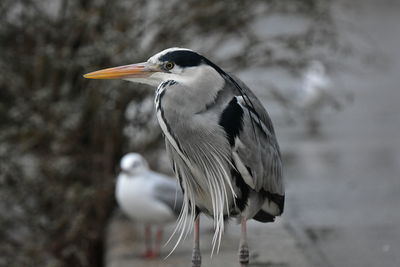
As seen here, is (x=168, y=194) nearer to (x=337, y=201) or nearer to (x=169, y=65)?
(x=337, y=201)

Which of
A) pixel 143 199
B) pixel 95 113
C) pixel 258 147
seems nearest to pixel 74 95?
pixel 95 113

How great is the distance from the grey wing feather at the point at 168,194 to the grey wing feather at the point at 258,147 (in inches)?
67.4

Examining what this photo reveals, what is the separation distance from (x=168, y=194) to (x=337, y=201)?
2252 mm

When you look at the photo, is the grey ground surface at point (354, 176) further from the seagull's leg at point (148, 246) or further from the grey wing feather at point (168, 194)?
the seagull's leg at point (148, 246)

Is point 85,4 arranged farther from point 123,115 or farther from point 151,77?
point 151,77

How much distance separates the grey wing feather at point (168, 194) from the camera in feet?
21.1

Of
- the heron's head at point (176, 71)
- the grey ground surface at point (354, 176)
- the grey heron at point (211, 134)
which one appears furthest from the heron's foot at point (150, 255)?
the heron's head at point (176, 71)

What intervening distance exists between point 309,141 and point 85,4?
4.85 m

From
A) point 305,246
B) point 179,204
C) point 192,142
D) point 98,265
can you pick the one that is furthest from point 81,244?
point 192,142

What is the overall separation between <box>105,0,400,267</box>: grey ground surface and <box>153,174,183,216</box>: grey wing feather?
13.3 inches

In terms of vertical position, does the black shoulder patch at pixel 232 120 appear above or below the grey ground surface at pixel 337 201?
below

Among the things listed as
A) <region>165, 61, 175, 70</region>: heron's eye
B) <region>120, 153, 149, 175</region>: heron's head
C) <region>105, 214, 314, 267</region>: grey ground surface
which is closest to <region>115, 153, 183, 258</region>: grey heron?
<region>120, 153, 149, 175</region>: heron's head

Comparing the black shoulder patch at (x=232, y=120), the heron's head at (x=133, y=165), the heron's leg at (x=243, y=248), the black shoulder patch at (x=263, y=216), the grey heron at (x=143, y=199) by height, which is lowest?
the heron's leg at (x=243, y=248)

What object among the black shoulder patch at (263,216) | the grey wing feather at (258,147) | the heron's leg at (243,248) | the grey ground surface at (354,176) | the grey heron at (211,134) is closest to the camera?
the grey heron at (211,134)
